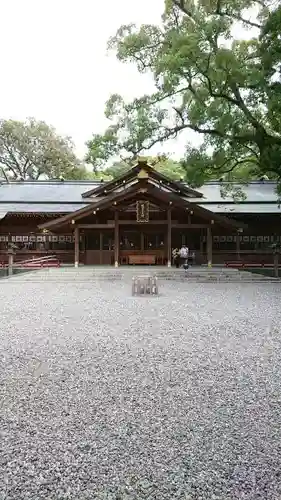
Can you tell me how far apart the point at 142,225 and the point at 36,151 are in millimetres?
22246

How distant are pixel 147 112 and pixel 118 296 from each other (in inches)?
314

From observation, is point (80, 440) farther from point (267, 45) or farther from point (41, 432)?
point (267, 45)

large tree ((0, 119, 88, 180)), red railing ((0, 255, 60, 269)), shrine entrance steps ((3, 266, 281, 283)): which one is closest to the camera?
shrine entrance steps ((3, 266, 281, 283))

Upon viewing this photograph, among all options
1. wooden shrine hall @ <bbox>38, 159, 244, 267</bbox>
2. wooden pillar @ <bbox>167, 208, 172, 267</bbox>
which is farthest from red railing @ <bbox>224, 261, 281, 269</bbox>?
wooden pillar @ <bbox>167, 208, 172, 267</bbox>

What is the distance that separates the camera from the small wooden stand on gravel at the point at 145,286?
459 inches

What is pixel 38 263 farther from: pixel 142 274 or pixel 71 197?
pixel 142 274

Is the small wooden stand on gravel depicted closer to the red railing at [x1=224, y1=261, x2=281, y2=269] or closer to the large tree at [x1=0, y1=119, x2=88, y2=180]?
the red railing at [x1=224, y1=261, x2=281, y2=269]

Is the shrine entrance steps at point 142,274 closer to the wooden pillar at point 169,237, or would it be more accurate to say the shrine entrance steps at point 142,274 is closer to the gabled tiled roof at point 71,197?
the wooden pillar at point 169,237

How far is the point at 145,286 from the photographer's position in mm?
11703

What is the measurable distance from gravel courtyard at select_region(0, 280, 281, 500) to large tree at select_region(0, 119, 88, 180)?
111ft

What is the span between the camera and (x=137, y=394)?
12.4 feet

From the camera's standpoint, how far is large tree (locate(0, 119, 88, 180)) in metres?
38.4

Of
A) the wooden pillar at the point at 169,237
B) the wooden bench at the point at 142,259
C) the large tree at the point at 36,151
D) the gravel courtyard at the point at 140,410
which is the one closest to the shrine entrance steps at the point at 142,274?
the wooden pillar at the point at 169,237

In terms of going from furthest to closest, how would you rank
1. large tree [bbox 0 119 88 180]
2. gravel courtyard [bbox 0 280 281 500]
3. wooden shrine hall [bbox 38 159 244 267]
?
large tree [bbox 0 119 88 180]
wooden shrine hall [bbox 38 159 244 267]
gravel courtyard [bbox 0 280 281 500]
